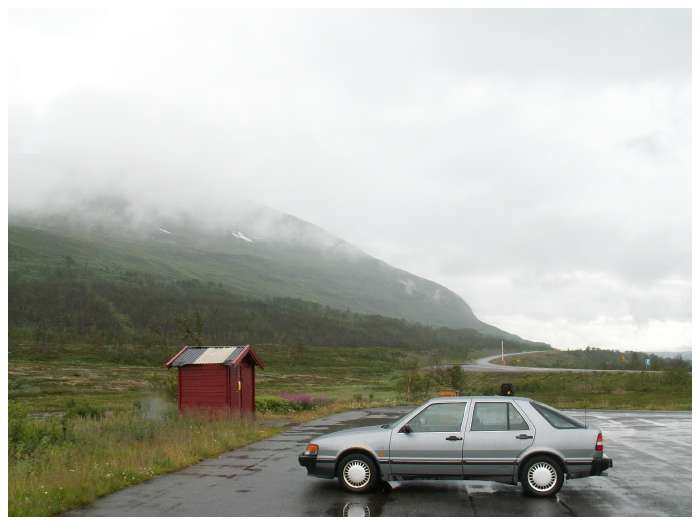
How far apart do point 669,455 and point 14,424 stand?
53.8 ft

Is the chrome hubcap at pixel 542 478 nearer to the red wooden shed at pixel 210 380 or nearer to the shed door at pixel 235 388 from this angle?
the red wooden shed at pixel 210 380

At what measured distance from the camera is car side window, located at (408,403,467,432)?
11.8 m

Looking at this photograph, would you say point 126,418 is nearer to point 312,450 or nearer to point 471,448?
point 312,450

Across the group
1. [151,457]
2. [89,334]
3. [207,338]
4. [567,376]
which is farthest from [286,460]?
[207,338]

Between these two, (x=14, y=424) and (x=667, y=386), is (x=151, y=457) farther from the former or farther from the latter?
(x=667, y=386)

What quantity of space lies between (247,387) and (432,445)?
1997 centimetres

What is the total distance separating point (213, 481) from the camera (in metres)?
13.2

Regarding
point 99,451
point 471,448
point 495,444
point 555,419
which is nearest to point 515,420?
point 495,444

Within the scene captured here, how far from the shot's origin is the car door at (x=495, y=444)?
11.5 m

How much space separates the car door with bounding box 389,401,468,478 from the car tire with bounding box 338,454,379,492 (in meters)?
0.38

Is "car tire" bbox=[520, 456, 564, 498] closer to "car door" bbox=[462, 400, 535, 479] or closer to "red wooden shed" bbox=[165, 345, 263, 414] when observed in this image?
"car door" bbox=[462, 400, 535, 479]

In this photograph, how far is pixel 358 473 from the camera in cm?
1180

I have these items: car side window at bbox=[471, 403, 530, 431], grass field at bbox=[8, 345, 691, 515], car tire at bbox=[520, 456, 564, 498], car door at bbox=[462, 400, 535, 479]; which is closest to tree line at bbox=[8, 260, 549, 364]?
grass field at bbox=[8, 345, 691, 515]

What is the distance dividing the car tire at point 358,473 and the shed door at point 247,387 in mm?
17967
